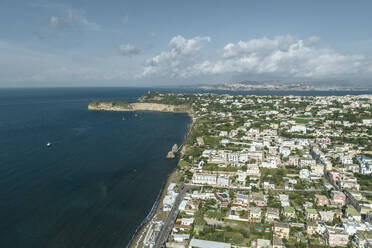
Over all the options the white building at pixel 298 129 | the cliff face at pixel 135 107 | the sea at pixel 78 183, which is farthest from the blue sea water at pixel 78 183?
the cliff face at pixel 135 107

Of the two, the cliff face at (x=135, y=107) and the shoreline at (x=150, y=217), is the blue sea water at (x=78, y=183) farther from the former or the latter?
the cliff face at (x=135, y=107)

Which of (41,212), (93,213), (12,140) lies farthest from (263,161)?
(12,140)

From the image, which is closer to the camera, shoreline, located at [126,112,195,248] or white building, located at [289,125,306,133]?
shoreline, located at [126,112,195,248]

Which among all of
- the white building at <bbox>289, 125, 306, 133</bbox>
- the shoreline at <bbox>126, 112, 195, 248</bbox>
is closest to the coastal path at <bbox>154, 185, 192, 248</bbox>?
the shoreline at <bbox>126, 112, 195, 248</bbox>

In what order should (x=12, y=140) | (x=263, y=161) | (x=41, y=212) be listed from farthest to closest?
(x=12, y=140)
(x=263, y=161)
(x=41, y=212)

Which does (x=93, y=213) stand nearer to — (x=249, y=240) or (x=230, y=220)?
(x=230, y=220)

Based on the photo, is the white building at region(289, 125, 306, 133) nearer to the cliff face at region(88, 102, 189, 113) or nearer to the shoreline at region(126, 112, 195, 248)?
the shoreline at region(126, 112, 195, 248)
